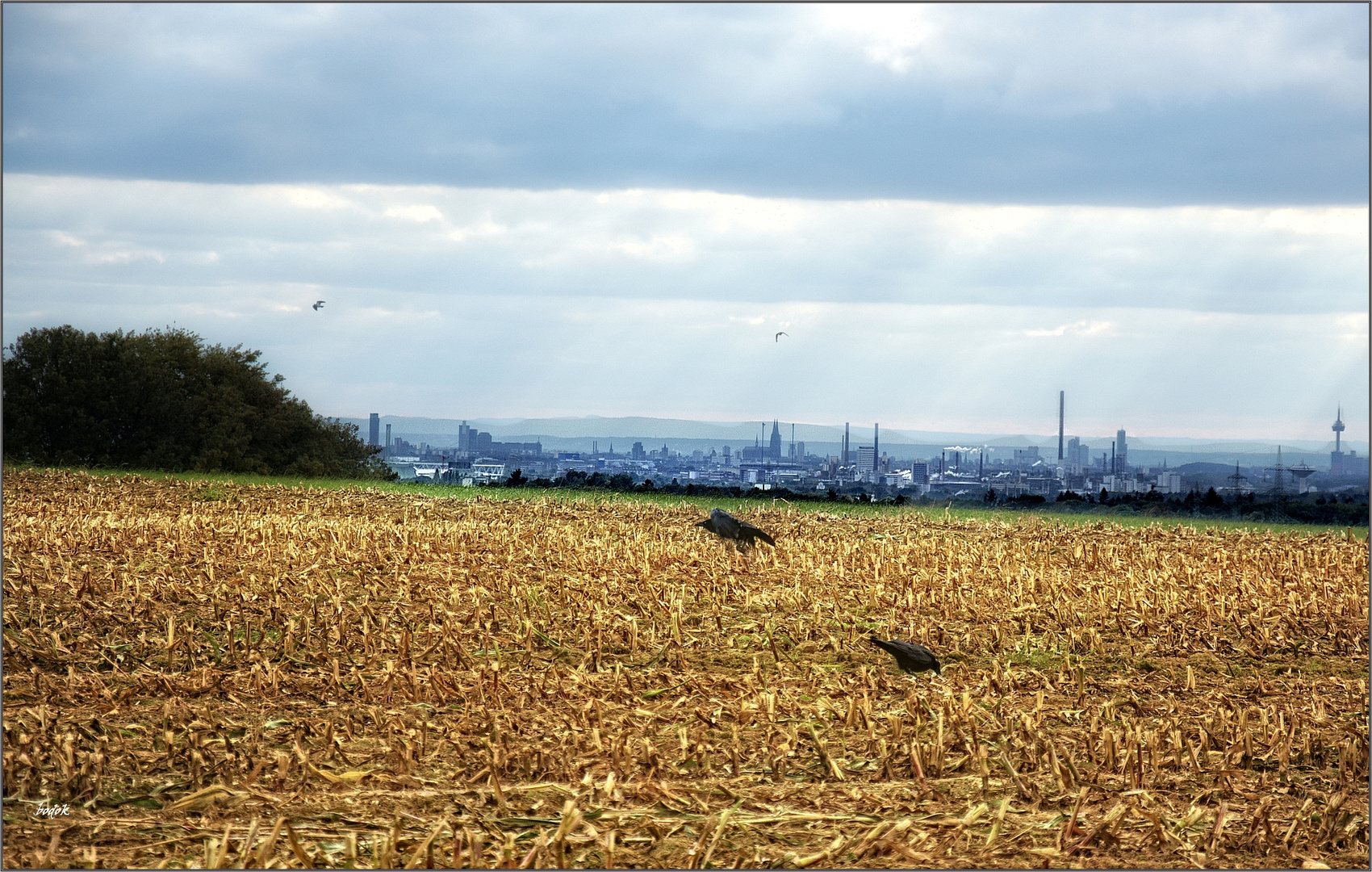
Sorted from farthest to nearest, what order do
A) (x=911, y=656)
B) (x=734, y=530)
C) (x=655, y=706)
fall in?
(x=734, y=530) < (x=911, y=656) < (x=655, y=706)

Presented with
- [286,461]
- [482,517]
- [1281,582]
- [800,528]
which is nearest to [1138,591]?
[1281,582]

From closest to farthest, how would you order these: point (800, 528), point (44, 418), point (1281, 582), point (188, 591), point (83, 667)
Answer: point (83, 667)
point (188, 591)
point (1281, 582)
point (800, 528)
point (44, 418)

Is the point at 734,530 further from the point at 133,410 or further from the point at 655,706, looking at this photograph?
the point at 133,410

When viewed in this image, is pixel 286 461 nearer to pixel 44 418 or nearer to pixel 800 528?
pixel 44 418

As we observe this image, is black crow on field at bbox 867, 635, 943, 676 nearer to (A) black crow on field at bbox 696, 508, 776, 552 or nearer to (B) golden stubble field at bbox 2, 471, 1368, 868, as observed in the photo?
(B) golden stubble field at bbox 2, 471, 1368, 868

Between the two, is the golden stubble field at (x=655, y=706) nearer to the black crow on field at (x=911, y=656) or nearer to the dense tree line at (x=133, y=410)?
the black crow on field at (x=911, y=656)

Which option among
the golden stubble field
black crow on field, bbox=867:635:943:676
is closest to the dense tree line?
the golden stubble field

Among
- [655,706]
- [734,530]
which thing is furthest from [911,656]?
[734,530]
